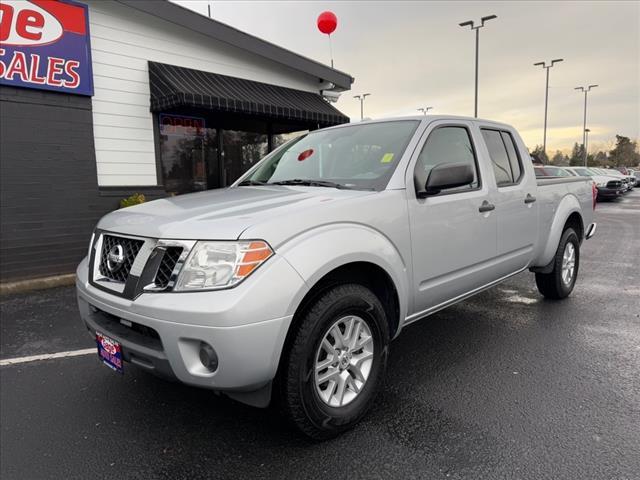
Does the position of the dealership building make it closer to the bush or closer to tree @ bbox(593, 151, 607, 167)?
the bush

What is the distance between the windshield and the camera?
308 cm

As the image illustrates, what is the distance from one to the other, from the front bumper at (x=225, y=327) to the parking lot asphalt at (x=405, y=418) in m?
0.57

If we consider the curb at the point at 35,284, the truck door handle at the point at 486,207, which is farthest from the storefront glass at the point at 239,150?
the truck door handle at the point at 486,207

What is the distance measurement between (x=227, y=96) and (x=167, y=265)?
650 cm

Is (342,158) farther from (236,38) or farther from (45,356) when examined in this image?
(236,38)

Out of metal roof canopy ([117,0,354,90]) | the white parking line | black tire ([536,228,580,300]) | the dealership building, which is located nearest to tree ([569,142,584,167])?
metal roof canopy ([117,0,354,90])

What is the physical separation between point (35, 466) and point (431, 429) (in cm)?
215

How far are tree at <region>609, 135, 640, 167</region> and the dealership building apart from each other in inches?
3534

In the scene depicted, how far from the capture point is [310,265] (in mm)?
2277

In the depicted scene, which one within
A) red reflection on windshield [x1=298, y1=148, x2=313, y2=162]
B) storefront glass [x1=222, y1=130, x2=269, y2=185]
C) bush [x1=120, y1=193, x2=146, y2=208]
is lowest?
bush [x1=120, y1=193, x2=146, y2=208]

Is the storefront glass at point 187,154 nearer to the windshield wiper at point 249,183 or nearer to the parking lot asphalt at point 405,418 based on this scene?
the parking lot asphalt at point 405,418

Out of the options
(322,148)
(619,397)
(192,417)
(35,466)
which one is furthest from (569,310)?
(35,466)

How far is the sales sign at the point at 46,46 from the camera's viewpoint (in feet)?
20.2

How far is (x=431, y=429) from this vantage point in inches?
104
